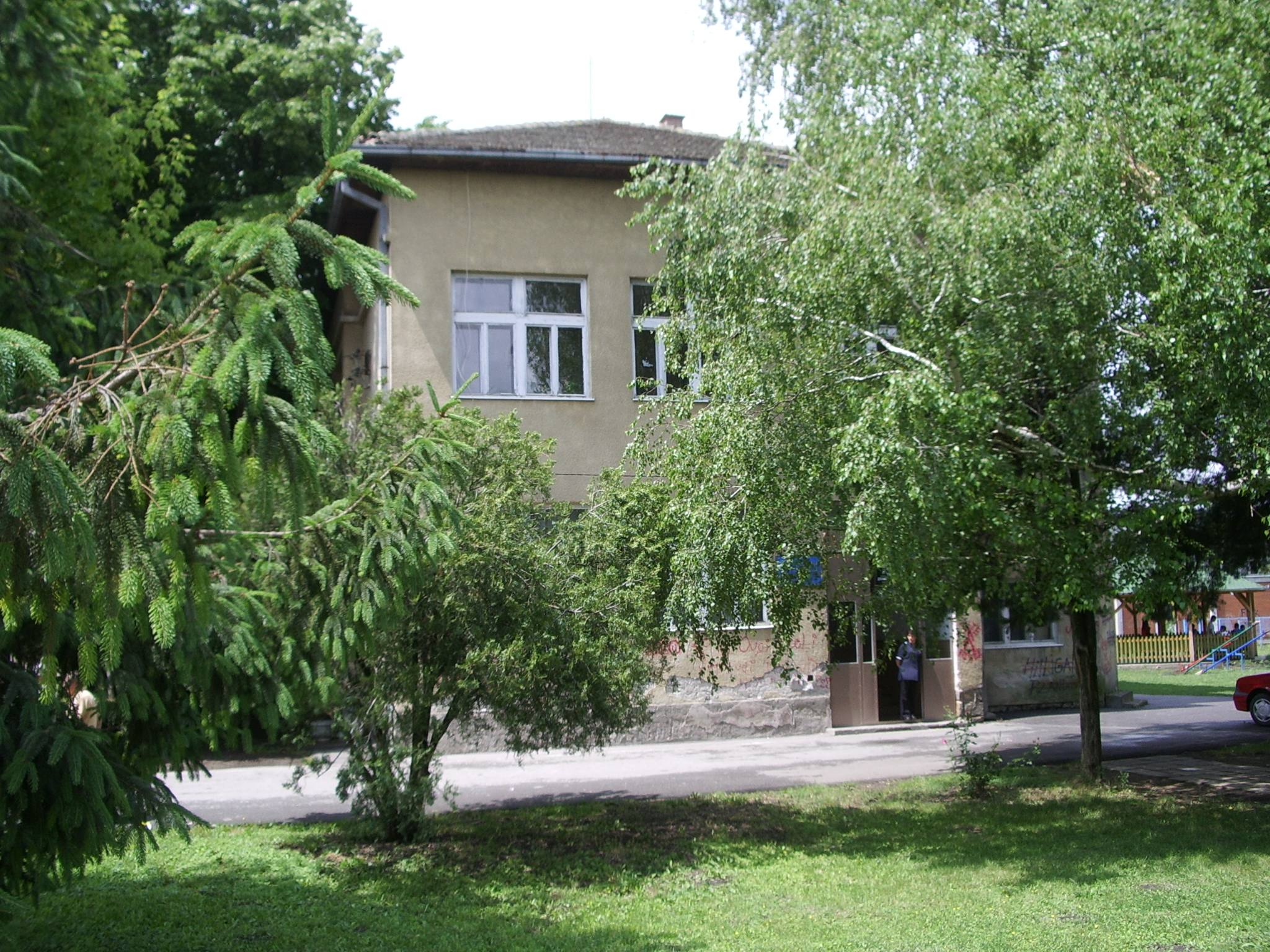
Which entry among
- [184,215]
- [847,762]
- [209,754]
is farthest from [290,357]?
[184,215]

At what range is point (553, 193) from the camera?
50.4ft

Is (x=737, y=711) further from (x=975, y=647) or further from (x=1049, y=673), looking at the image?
(x=1049, y=673)

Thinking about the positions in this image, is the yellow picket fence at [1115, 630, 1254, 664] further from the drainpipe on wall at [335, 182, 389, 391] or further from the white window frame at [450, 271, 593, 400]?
the drainpipe on wall at [335, 182, 389, 391]

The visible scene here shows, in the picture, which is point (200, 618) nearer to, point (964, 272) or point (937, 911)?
point (937, 911)

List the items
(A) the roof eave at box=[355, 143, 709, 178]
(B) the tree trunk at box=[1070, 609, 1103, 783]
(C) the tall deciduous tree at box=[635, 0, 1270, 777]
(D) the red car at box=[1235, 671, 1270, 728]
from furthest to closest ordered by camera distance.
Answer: (D) the red car at box=[1235, 671, 1270, 728]
(A) the roof eave at box=[355, 143, 709, 178]
(B) the tree trunk at box=[1070, 609, 1103, 783]
(C) the tall deciduous tree at box=[635, 0, 1270, 777]

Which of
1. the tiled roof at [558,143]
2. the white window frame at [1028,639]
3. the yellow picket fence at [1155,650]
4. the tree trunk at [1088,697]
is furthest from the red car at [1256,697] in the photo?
the yellow picket fence at [1155,650]

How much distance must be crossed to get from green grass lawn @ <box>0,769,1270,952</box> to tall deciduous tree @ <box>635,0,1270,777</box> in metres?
2.16

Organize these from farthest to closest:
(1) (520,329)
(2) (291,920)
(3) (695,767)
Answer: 1. (1) (520,329)
2. (3) (695,767)
3. (2) (291,920)

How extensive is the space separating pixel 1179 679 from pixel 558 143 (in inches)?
974

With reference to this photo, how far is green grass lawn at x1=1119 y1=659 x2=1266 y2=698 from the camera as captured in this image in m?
26.1

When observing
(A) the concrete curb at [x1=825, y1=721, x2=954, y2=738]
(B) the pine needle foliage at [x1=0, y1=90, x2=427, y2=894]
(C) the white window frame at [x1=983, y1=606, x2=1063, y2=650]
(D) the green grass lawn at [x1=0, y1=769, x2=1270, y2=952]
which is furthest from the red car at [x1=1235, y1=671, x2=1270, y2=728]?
(B) the pine needle foliage at [x1=0, y1=90, x2=427, y2=894]

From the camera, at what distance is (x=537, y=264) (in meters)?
15.2

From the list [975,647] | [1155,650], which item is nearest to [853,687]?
[975,647]

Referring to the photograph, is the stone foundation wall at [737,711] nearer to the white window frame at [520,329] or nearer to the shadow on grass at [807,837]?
the shadow on grass at [807,837]
